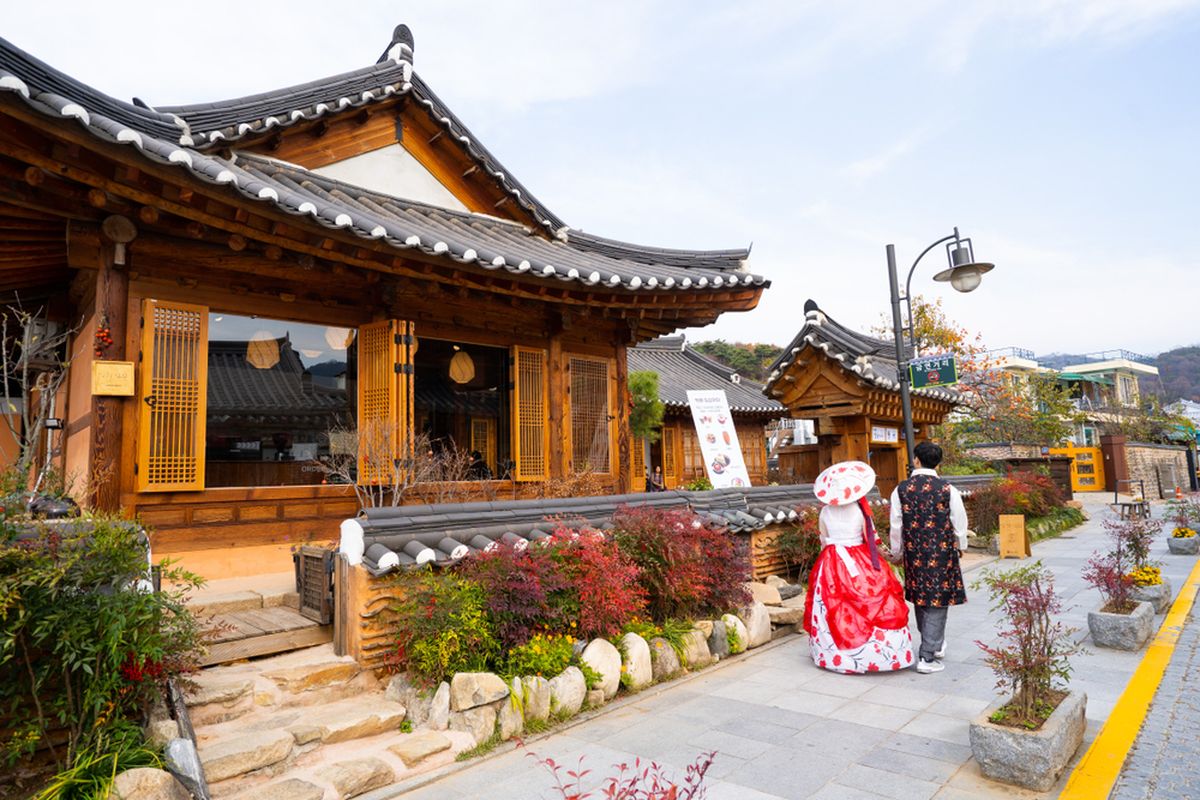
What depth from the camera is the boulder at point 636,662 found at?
5.59 meters

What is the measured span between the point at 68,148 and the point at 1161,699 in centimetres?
874

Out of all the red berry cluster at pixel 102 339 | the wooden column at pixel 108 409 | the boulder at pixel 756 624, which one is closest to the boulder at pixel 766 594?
the boulder at pixel 756 624

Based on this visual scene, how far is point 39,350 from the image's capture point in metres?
7.25

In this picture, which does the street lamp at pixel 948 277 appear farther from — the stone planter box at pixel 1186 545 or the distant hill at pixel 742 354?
the distant hill at pixel 742 354

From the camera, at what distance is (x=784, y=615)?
297 inches

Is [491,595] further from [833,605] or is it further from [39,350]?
[39,350]

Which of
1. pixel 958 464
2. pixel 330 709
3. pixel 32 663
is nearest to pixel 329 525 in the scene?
pixel 330 709

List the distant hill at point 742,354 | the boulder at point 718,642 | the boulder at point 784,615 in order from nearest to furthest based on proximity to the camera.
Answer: the boulder at point 718,642 → the boulder at point 784,615 → the distant hill at point 742,354

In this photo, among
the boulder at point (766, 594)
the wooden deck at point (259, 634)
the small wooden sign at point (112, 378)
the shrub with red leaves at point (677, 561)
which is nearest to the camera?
the wooden deck at point (259, 634)

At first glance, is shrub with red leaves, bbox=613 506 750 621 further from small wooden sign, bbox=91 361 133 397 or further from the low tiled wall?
the low tiled wall

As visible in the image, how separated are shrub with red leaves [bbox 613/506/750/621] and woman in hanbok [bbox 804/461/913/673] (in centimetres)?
95

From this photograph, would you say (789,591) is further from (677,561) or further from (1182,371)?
(1182,371)

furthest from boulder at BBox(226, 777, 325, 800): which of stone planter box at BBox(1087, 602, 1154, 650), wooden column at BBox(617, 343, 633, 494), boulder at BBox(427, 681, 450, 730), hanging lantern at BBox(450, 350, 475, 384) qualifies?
stone planter box at BBox(1087, 602, 1154, 650)

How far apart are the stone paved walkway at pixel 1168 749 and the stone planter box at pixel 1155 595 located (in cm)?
197
